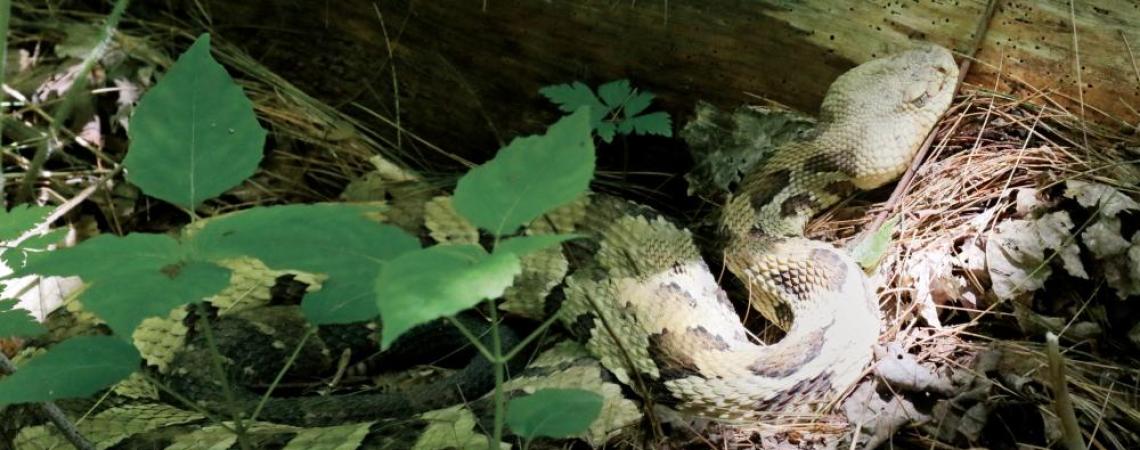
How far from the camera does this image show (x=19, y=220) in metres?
2.44

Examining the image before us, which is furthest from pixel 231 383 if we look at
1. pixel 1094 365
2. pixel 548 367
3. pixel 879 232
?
pixel 1094 365

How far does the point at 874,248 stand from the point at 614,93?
3.54 feet

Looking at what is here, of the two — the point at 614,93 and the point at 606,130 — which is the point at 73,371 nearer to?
the point at 606,130

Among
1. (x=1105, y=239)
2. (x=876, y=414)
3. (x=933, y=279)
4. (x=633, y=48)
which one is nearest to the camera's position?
(x=876, y=414)

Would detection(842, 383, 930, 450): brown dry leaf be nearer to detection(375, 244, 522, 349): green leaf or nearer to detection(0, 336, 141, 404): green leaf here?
detection(375, 244, 522, 349): green leaf

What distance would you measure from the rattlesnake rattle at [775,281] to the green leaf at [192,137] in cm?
142

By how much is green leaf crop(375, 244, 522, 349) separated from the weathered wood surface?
88.9 inches

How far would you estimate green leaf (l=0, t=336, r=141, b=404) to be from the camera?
177cm

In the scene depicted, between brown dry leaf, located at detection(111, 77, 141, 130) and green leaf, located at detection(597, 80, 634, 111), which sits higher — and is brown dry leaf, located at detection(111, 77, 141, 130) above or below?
below

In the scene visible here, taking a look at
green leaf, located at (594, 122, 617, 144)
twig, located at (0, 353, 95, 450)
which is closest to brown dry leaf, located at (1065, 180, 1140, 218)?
green leaf, located at (594, 122, 617, 144)

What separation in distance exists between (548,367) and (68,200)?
6.93 feet

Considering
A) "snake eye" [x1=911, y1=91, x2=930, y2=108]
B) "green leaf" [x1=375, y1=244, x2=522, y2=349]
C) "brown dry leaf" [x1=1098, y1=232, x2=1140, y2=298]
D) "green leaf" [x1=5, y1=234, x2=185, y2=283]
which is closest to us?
"green leaf" [x1=375, y1=244, x2=522, y2=349]

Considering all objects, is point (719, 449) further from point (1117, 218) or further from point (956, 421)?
point (1117, 218)

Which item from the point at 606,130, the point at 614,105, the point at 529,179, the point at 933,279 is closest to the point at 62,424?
the point at 529,179
